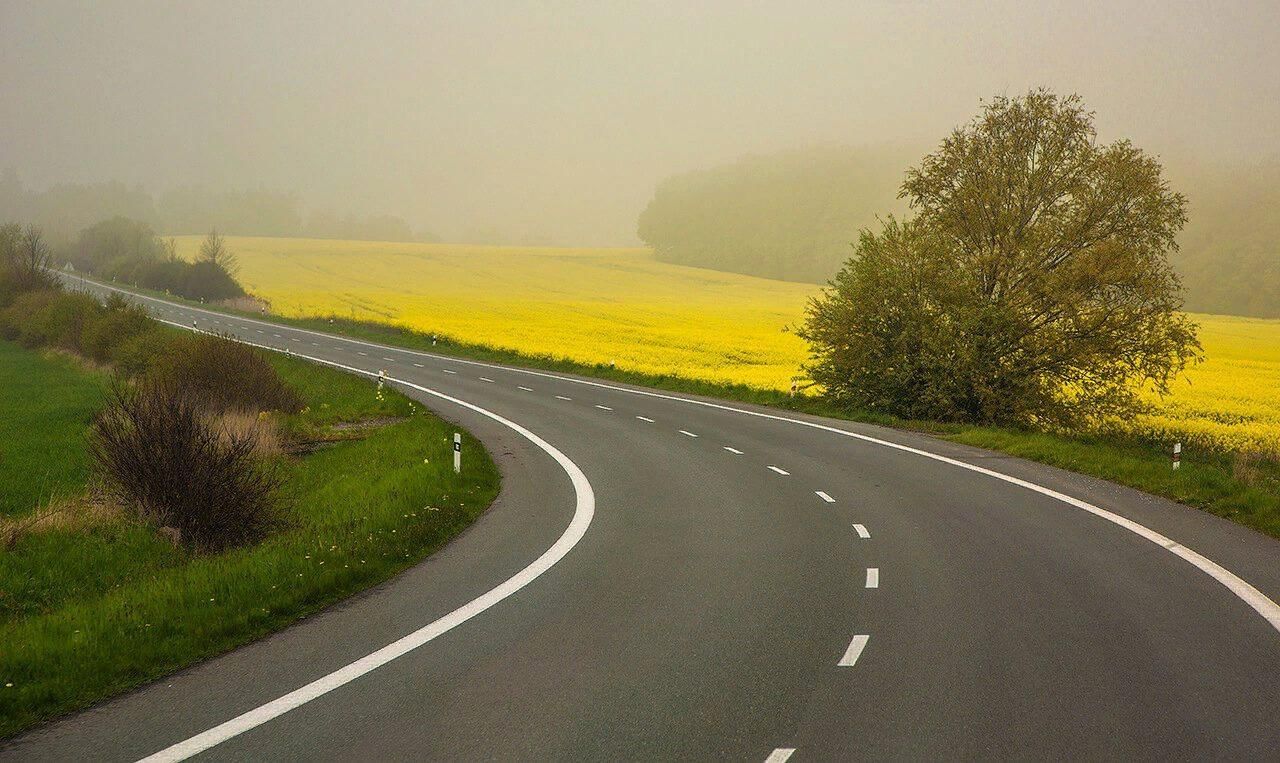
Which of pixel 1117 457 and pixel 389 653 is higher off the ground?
pixel 1117 457

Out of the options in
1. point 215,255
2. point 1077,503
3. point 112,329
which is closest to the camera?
point 1077,503

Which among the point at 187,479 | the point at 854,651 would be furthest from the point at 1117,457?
the point at 187,479

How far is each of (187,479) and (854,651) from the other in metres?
8.67

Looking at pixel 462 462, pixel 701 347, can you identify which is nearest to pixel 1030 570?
pixel 462 462

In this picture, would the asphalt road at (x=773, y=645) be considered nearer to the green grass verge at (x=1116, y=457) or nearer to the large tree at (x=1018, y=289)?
the green grass verge at (x=1116, y=457)

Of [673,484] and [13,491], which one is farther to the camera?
[13,491]

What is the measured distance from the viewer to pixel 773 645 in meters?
6.87

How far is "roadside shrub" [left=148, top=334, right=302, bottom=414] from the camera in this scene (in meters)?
20.6

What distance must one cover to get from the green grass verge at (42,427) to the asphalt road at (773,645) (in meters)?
9.12

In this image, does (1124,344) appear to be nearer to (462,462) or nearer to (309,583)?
(462,462)

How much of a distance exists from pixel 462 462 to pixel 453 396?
1160 centimetres

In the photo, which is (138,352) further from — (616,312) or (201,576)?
(616,312)

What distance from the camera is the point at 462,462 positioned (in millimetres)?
14789

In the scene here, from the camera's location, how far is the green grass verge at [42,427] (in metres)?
15.7
